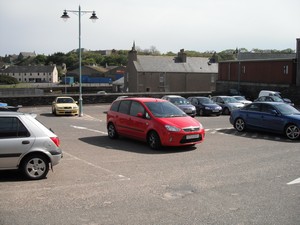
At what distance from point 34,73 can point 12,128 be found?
147730mm

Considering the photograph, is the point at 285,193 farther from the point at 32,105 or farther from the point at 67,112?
the point at 32,105

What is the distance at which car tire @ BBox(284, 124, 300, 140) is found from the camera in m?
14.7

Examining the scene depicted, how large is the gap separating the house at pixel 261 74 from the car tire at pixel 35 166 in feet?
136

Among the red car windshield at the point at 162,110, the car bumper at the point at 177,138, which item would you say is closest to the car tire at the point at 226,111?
the red car windshield at the point at 162,110

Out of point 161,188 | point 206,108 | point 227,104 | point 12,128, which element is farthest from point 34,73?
point 161,188

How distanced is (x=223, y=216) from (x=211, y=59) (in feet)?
265

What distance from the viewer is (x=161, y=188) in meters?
7.59

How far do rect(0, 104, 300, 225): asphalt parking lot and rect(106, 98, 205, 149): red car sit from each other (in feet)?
1.41

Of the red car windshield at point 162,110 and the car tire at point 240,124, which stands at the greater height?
the red car windshield at point 162,110

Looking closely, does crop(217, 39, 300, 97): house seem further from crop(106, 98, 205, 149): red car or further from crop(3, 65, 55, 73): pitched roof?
crop(3, 65, 55, 73): pitched roof

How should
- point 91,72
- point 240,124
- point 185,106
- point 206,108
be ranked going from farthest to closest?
point 91,72
point 206,108
point 185,106
point 240,124

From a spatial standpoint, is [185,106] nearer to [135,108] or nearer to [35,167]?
[135,108]

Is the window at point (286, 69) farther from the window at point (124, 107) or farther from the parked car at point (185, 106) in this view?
the window at point (124, 107)

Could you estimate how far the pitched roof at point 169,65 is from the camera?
75812mm
